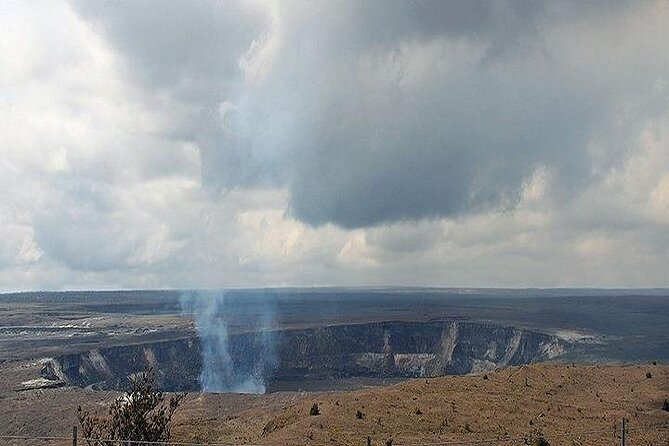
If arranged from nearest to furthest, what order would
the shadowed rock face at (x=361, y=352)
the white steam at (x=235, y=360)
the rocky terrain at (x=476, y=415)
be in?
the rocky terrain at (x=476, y=415)
the shadowed rock face at (x=361, y=352)
the white steam at (x=235, y=360)

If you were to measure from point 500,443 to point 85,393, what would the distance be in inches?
2438

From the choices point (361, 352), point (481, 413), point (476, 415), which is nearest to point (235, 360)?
point (361, 352)

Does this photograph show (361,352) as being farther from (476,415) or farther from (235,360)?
(476,415)

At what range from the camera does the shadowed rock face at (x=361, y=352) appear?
424 ft

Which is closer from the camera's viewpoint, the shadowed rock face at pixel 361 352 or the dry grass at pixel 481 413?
the dry grass at pixel 481 413

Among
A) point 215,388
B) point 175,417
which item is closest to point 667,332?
point 215,388

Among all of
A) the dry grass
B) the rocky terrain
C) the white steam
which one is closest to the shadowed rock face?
the white steam

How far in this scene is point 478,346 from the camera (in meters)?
150

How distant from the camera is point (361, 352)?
516 feet

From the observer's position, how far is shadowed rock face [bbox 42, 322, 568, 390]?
129m

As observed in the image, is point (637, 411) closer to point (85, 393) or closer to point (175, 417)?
point (175, 417)

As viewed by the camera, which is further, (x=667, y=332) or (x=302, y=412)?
(x=667, y=332)

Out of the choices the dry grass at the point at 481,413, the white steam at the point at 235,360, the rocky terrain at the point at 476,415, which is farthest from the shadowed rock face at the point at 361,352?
the dry grass at the point at 481,413

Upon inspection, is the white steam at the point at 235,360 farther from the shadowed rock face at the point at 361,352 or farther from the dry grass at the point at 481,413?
the dry grass at the point at 481,413
